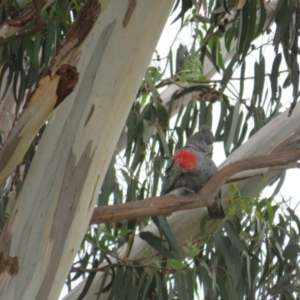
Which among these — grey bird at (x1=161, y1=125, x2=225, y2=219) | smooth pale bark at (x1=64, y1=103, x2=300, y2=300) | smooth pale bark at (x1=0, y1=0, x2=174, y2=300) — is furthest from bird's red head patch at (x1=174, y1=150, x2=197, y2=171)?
smooth pale bark at (x1=0, y1=0, x2=174, y2=300)

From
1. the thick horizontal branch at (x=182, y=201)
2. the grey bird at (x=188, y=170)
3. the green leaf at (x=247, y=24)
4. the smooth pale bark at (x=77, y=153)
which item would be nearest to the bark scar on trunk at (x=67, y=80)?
the smooth pale bark at (x=77, y=153)

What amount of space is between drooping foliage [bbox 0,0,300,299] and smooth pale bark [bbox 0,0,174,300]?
264 mm

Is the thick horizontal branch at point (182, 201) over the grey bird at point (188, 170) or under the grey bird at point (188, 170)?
under

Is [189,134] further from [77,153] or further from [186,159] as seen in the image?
[77,153]

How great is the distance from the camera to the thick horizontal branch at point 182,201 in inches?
61.6

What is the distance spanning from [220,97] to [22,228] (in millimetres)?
1265

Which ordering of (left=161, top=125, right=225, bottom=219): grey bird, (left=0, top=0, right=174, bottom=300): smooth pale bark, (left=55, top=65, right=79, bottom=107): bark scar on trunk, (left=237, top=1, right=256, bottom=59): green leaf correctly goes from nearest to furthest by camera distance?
1. (left=55, top=65, right=79, bottom=107): bark scar on trunk
2. (left=0, top=0, right=174, bottom=300): smooth pale bark
3. (left=237, top=1, right=256, bottom=59): green leaf
4. (left=161, top=125, right=225, bottom=219): grey bird

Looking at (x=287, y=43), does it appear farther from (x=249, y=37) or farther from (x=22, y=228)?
(x=22, y=228)

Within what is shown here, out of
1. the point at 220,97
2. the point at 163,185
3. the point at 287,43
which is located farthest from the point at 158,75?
the point at 287,43

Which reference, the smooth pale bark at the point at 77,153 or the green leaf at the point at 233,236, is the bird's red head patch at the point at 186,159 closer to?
the green leaf at the point at 233,236

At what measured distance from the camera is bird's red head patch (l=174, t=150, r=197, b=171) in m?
2.16

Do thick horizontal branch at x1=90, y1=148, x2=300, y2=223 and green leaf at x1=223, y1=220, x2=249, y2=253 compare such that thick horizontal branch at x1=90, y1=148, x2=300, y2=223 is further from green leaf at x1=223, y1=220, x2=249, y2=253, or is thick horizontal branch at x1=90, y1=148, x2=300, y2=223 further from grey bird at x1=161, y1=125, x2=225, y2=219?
grey bird at x1=161, y1=125, x2=225, y2=219

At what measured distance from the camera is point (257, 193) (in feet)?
7.29

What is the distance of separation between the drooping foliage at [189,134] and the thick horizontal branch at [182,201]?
0.61 feet
